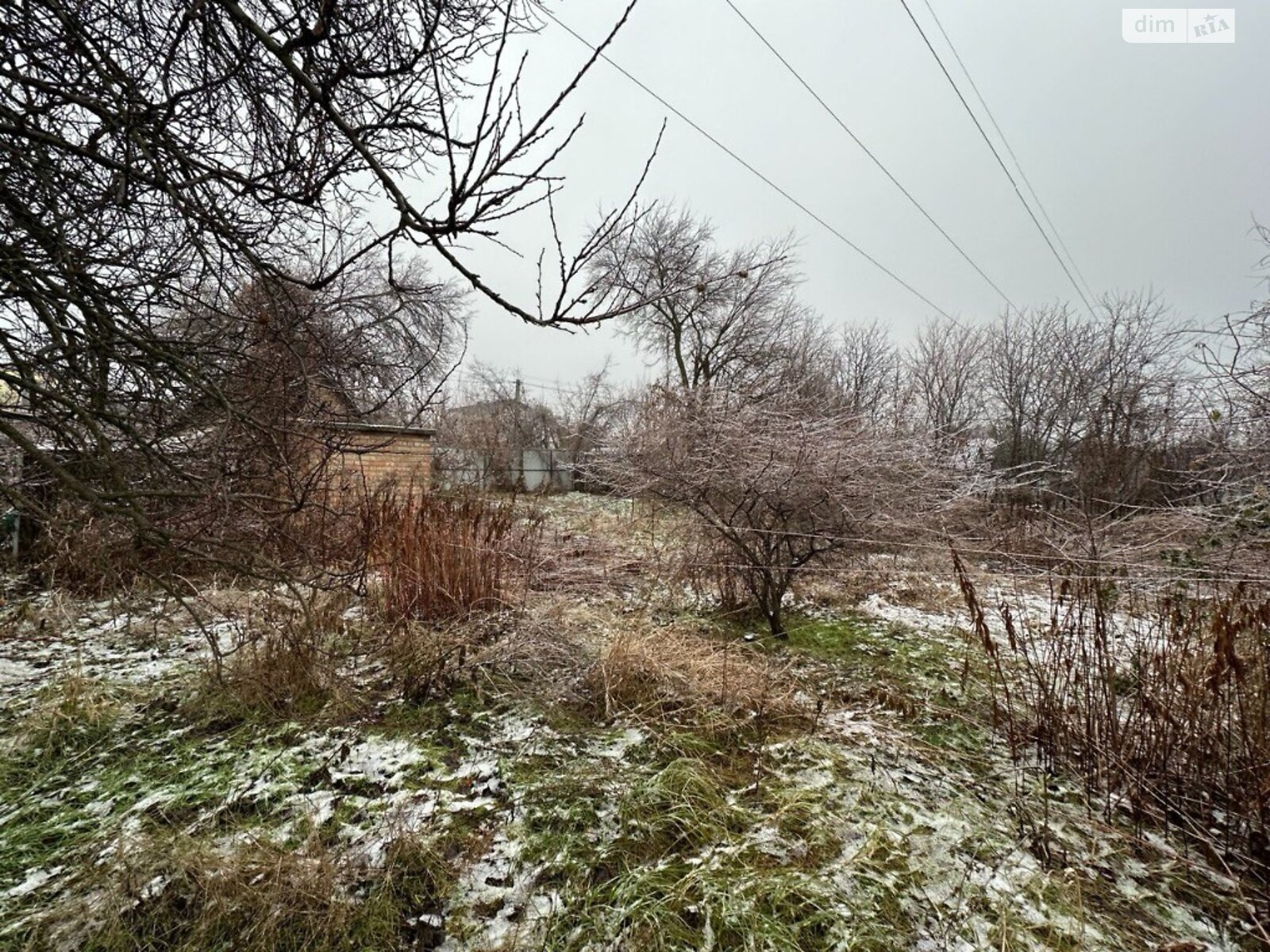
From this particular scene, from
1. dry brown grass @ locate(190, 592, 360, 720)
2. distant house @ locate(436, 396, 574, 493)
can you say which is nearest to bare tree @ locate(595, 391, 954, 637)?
dry brown grass @ locate(190, 592, 360, 720)

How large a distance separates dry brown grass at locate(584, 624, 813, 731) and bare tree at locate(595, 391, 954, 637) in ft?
2.98

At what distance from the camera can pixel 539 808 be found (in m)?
2.07

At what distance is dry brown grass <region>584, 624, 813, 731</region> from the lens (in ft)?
9.11

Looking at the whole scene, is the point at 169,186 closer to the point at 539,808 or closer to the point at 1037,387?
the point at 539,808

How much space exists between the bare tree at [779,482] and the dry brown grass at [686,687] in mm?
909

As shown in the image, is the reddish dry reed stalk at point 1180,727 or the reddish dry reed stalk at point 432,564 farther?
the reddish dry reed stalk at point 432,564

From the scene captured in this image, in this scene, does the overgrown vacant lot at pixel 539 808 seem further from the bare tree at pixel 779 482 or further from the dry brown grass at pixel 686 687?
the bare tree at pixel 779 482

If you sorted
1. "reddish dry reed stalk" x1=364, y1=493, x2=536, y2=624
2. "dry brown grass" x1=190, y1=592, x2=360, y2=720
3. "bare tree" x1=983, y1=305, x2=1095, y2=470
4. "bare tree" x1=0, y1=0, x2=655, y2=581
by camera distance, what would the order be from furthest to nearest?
"bare tree" x1=983, y1=305, x2=1095, y2=470, "reddish dry reed stalk" x1=364, y1=493, x2=536, y2=624, "dry brown grass" x1=190, y1=592, x2=360, y2=720, "bare tree" x1=0, y1=0, x2=655, y2=581

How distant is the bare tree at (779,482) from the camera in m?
3.70

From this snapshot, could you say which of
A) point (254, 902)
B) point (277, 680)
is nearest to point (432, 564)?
point (277, 680)

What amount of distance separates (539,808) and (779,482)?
2545 mm

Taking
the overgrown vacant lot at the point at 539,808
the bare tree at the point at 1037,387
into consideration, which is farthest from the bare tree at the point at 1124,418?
the overgrown vacant lot at the point at 539,808

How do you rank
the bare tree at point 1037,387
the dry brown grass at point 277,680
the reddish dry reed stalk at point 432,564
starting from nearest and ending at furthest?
1. the dry brown grass at point 277,680
2. the reddish dry reed stalk at point 432,564
3. the bare tree at point 1037,387

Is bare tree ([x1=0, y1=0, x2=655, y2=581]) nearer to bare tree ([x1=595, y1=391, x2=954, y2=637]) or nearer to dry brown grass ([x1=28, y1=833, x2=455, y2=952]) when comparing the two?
dry brown grass ([x1=28, y1=833, x2=455, y2=952])
